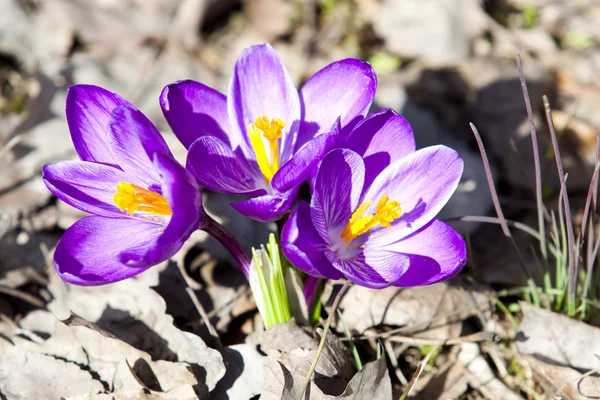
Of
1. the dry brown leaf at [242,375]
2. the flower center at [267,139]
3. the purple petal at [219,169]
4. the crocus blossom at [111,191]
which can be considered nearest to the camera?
the crocus blossom at [111,191]

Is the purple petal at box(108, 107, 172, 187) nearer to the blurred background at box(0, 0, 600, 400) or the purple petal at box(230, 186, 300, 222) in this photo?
the purple petal at box(230, 186, 300, 222)

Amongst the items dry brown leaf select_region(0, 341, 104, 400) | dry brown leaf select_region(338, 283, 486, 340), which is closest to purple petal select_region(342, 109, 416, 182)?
dry brown leaf select_region(338, 283, 486, 340)

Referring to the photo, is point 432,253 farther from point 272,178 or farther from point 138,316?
point 138,316

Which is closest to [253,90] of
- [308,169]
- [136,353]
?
[308,169]

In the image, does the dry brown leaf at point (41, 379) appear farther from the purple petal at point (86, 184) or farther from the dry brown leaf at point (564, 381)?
the dry brown leaf at point (564, 381)

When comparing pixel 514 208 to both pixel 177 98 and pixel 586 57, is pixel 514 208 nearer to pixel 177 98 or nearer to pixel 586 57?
pixel 586 57

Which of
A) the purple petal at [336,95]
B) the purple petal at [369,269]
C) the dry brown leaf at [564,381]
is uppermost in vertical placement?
the purple petal at [336,95]

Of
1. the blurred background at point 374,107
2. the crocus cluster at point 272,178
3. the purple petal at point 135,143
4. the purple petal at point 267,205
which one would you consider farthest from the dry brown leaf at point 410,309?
the purple petal at point 135,143
